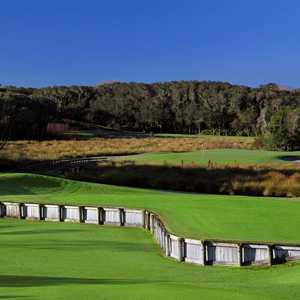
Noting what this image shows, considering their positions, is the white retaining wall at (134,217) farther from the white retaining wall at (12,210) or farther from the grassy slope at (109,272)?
the white retaining wall at (12,210)

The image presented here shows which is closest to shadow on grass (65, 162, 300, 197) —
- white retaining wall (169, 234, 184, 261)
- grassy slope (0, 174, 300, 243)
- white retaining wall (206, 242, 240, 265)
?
grassy slope (0, 174, 300, 243)

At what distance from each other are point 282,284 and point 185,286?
6.02ft

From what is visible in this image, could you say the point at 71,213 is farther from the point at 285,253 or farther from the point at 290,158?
the point at 290,158

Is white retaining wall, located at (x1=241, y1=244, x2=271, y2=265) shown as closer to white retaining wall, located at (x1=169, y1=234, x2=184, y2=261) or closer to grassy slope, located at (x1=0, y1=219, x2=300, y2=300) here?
grassy slope, located at (x1=0, y1=219, x2=300, y2=300)

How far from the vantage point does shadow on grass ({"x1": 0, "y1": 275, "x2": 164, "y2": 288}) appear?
1248 centimetres

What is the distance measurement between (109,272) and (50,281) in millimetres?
2589

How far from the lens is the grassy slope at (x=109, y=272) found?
35.4ft

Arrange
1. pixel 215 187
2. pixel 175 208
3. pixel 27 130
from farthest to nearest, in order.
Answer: pixel 27 130 < pixel 215 187 < pixel 175 208

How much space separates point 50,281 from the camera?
1310cm

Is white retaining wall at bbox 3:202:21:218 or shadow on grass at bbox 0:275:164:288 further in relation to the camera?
white retaining wall at bbox 3:202:21:218

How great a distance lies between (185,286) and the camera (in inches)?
469

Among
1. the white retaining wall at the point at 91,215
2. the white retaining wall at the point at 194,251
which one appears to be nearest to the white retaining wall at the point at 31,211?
the white retaining wall at the point at 91,215

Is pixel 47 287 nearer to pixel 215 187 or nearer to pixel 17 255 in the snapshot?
→ pixel 17 255

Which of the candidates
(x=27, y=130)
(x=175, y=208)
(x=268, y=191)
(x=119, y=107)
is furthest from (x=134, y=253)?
(x=119, y=107)
